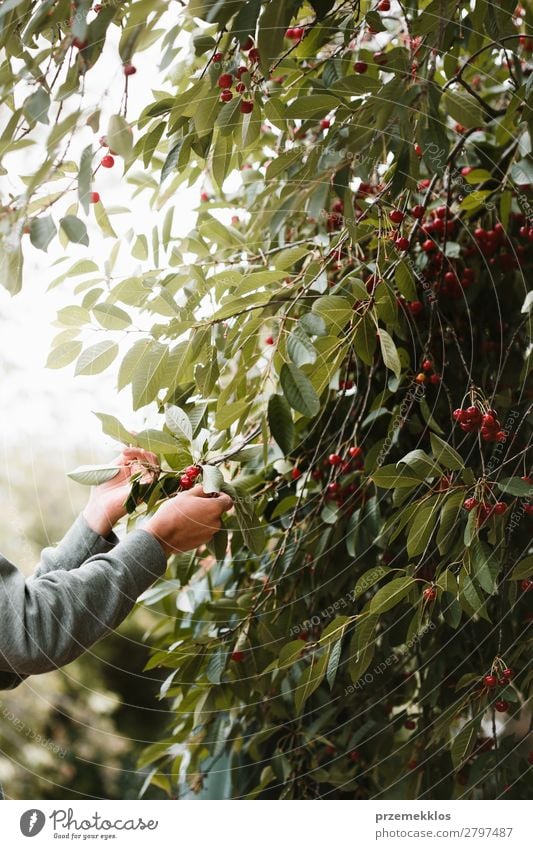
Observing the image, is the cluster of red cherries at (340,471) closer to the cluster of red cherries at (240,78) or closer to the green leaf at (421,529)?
the green leaf at (421,529)

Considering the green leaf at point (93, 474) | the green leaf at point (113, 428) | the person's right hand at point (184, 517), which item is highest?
the green leaf at point (113, 428)

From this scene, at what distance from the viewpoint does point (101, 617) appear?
526mm

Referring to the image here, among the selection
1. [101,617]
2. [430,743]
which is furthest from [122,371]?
[430,743]

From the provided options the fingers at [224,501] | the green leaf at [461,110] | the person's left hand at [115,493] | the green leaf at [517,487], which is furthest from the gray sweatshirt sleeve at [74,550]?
the green leaf at [461,110]

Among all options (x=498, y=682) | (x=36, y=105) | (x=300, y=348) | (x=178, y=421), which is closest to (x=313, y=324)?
(x=300, y=348)

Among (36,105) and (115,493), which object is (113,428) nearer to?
(115,493)

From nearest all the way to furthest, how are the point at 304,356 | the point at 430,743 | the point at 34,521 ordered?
the point at 304,356, the point at 430,743, the point at 34,521

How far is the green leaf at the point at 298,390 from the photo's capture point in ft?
1.72

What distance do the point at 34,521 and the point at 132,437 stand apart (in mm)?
432

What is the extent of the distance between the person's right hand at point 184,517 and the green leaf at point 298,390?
0.10m

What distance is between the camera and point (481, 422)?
599 millimetres

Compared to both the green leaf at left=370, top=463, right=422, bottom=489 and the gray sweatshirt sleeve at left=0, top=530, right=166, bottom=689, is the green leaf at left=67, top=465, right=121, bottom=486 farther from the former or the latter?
the green leaf at left=370, top=463, right=422, bottom=489
